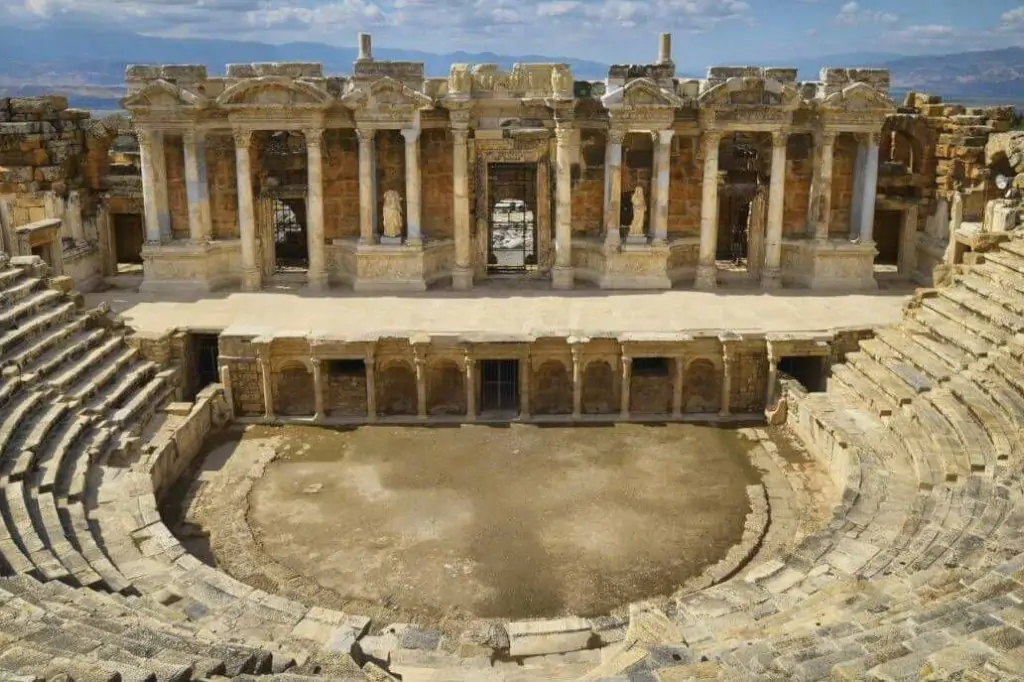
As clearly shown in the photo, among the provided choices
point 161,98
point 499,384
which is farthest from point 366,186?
point 499,384

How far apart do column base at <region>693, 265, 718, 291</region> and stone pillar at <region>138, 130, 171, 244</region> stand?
12237mm

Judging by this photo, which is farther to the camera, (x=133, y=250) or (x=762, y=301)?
(x=133, y=250)

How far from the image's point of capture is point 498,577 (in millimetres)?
12820

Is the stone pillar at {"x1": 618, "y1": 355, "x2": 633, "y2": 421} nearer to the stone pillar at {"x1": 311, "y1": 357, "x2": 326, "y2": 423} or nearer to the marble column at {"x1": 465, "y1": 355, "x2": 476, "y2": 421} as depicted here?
the marble column at {"x1": 465, "y1": 355, "x2": 476, "y2": 421}

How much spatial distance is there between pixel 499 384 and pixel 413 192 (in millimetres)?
5503

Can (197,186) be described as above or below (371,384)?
above

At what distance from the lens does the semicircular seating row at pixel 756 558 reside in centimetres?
803

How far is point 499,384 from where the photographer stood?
19234 mm

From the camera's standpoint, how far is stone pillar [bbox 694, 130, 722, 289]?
22297 millimetres

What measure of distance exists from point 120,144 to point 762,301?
61.1 feet

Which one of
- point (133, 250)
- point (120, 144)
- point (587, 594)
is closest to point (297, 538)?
point (587, 594)

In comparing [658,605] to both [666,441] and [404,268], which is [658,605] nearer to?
[666,441]

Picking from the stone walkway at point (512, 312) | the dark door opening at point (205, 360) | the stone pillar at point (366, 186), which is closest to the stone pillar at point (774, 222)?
the stone walkway at point (512, 312)

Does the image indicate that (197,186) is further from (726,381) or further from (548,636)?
(548,636)
